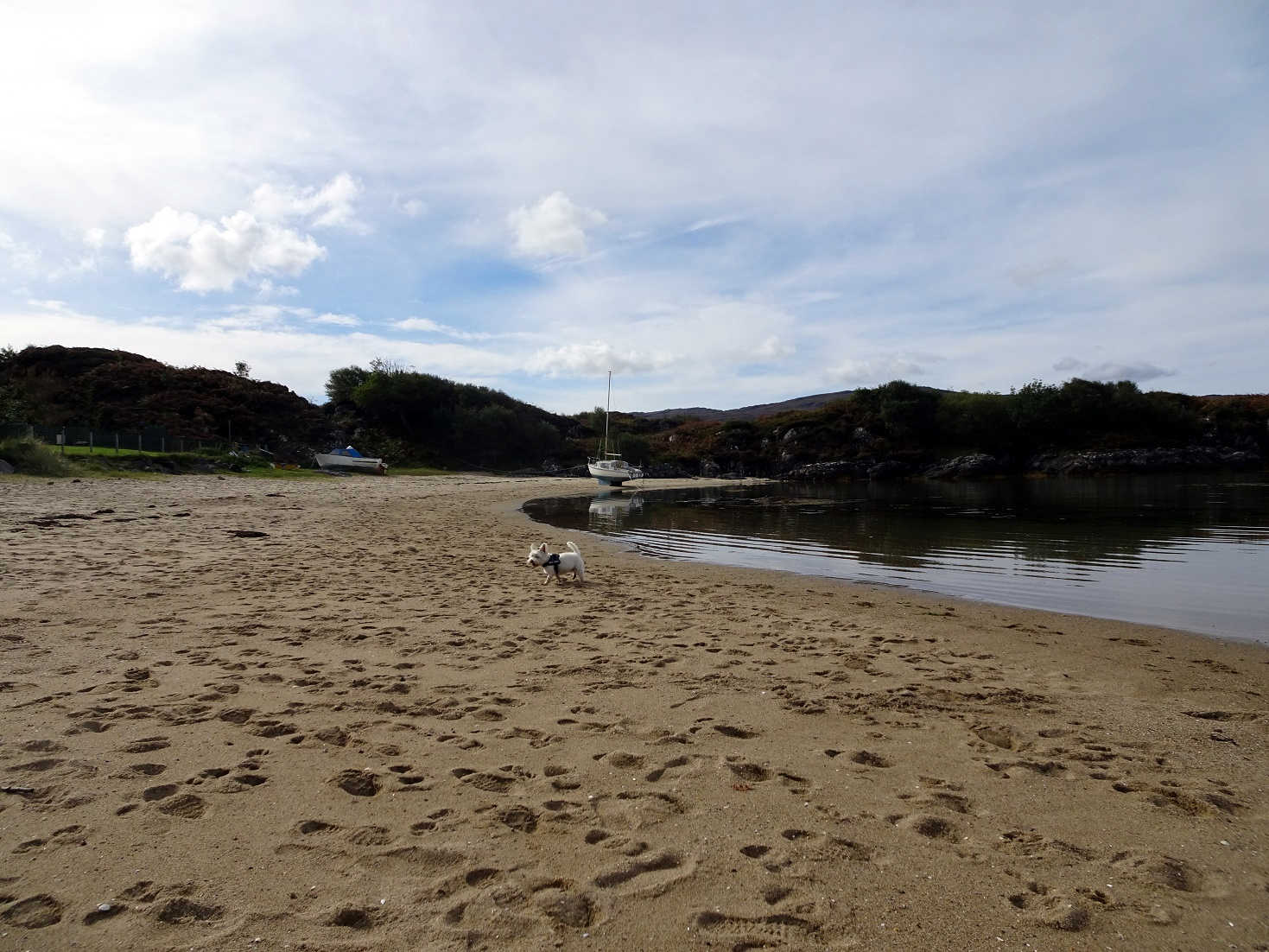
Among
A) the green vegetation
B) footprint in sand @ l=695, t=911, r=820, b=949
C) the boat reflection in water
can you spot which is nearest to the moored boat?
the green vegetation

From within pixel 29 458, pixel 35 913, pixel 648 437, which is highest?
pixel 648 437

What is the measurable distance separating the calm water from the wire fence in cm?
2319

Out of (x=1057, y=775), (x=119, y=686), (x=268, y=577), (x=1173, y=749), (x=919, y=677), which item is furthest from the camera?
(x=268, y=577)

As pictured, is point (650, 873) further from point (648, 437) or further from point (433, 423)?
point (648, 437)

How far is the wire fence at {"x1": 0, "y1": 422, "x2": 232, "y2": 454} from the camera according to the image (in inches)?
1374

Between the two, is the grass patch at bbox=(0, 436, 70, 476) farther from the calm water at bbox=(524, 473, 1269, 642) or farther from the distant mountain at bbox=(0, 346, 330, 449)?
the distant mountain at bbox=(0, 346, 330, 449)

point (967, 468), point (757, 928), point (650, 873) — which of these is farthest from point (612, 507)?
point (967, 468)

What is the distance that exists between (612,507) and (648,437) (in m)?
55.0

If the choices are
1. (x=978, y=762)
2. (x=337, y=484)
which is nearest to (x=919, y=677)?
(x=978, y=762)

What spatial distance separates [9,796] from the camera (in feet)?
11.6

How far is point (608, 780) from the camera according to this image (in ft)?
13.3

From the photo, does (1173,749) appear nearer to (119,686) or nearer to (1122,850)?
(1122,850)

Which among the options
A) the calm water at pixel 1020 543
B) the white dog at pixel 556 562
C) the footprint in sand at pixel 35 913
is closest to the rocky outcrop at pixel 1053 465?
the calm water at pixel 1020 543

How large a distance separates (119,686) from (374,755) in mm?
2462
